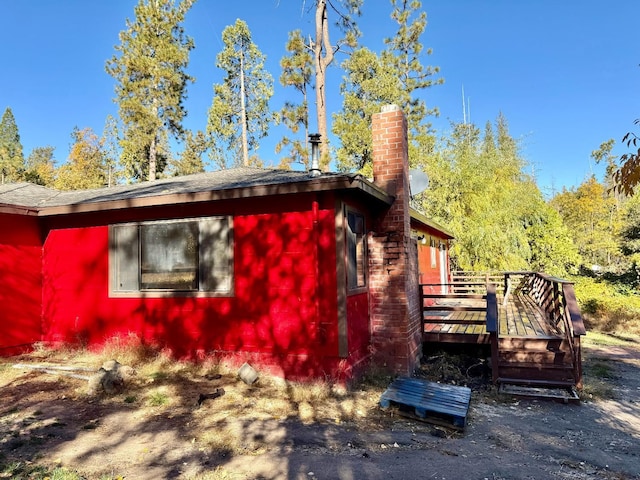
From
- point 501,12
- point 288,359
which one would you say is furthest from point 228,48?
point 288,359

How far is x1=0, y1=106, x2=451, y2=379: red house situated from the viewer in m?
5.86

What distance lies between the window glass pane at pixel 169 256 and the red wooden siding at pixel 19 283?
2.33 m

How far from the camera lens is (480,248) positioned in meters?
17.3

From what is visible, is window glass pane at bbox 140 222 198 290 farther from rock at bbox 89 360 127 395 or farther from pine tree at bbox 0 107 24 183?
pine tree at bbox 0 107 24 183

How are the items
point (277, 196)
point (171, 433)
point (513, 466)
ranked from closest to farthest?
1. point (513, 466)
2. point (171, 433)
3. point (277, 196)

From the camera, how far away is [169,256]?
6750 mm

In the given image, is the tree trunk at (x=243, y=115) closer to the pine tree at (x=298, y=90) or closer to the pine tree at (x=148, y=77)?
the pine tree at (x=298, y=90)

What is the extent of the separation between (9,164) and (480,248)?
37.5 meters

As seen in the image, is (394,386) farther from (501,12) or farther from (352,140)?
(352,140)

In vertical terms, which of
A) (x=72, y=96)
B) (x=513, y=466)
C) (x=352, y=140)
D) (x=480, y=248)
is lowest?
(x=513, y=466)

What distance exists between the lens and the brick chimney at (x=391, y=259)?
21.6 feet

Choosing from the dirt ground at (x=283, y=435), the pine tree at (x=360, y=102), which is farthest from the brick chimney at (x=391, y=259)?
the pine tree at (x=360, y=102)

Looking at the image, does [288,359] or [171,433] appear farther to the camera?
[288,359]

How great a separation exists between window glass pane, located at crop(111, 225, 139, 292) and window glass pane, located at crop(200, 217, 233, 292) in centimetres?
131
